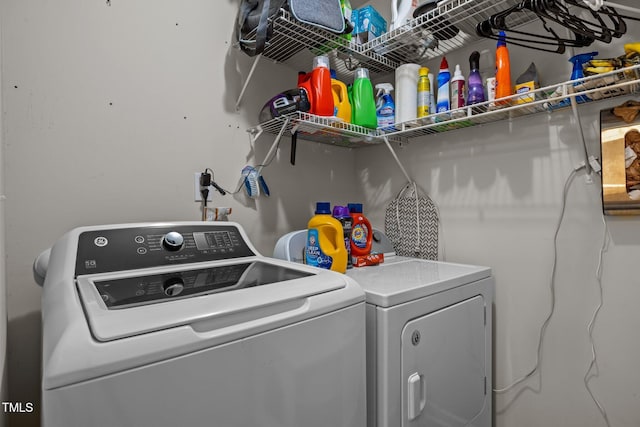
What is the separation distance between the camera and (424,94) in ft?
6.07

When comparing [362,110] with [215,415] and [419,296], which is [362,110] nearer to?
[419,296]

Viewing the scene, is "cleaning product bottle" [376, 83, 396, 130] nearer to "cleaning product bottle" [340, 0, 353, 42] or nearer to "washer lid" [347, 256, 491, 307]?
"cleaning product bottle" [340, 0, 353, 42]

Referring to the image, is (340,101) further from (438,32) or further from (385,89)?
(438,32)

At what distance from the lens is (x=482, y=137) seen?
1.85 metres

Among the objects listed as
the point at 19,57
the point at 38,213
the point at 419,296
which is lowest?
the point at 419,296

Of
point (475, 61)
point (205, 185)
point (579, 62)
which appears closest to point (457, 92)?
point (475, 61)

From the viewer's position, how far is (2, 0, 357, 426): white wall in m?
1.31

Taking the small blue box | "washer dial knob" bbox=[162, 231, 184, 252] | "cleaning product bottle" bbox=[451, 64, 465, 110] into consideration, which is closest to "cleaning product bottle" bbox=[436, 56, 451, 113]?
"cleaning product bottle" bbox=[451, 64, 465, 110]

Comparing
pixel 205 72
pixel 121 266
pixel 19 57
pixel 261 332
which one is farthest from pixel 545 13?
pixel 19 57

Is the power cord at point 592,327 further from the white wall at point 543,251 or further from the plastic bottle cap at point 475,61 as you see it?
the plastic bottle cap at point 475,61

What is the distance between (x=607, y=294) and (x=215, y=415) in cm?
A: 167

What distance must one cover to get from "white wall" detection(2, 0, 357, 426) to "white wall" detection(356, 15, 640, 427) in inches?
45.9

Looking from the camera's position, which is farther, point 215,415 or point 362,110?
point 362,110

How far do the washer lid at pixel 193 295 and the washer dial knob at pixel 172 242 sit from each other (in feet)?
0.37
